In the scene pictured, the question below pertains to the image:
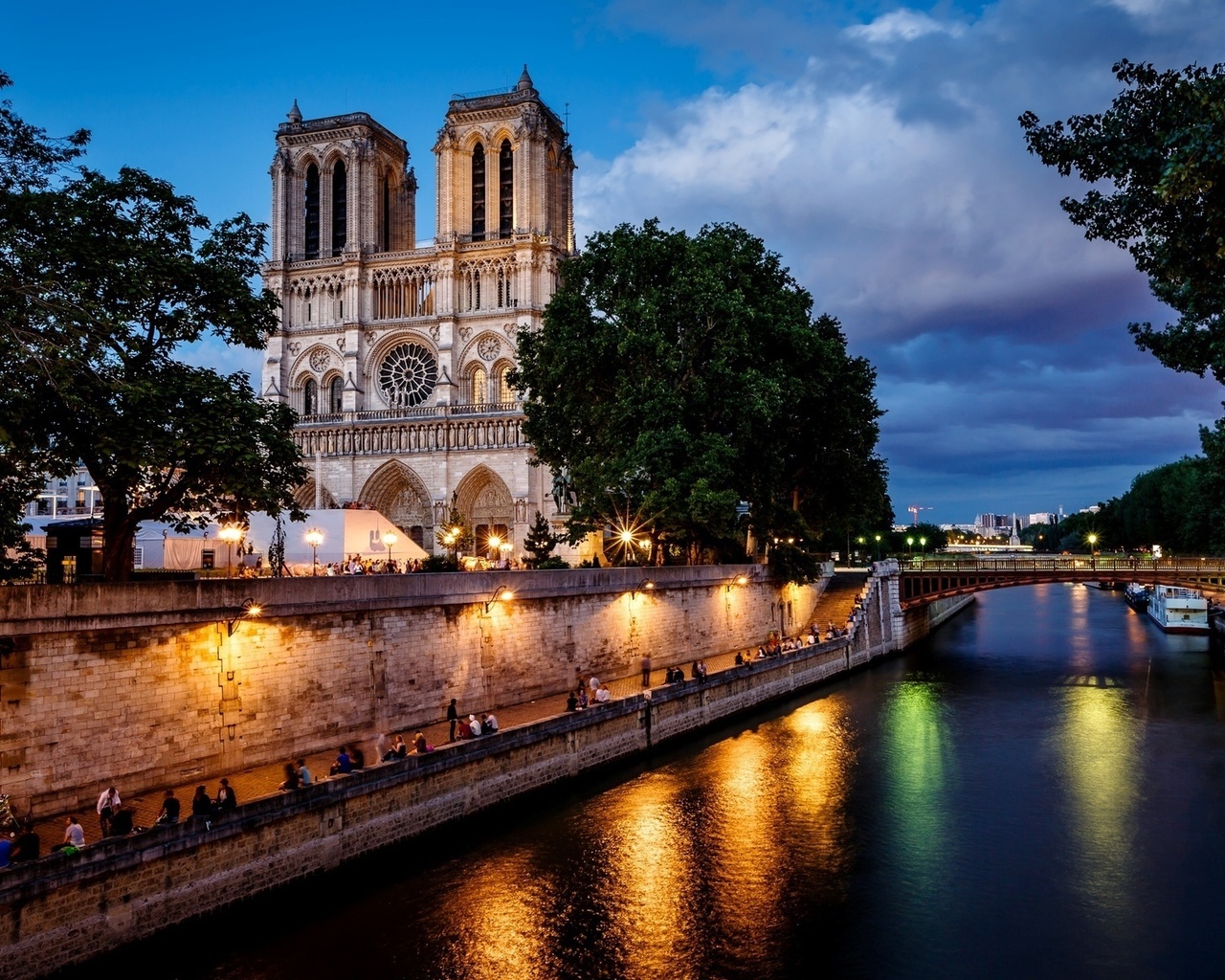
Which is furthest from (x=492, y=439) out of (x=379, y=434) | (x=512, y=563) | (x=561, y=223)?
(x=512, y=563)

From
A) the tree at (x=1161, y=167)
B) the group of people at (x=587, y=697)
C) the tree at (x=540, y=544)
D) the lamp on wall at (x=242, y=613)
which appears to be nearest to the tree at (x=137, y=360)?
the lamp on wall at (x=242, y=613)

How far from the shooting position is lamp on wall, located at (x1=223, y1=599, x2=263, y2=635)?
17062 mm

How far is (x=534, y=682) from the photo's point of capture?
25.8 meters

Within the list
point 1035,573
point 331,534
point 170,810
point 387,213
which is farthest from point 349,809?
point 387,213

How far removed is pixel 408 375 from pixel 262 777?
47.4m

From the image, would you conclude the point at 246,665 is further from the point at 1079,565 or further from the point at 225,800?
the point at 1079,565

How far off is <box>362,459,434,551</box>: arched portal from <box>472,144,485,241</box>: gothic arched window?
52.9ft

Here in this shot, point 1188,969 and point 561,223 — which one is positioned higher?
point 561,223

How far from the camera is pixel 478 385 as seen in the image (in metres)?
60.7

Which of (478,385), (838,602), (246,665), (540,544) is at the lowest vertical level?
(838,602)

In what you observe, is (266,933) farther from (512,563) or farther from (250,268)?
(512,563)

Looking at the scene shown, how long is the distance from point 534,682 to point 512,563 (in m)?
10.1

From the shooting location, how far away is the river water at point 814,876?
13.5 metres

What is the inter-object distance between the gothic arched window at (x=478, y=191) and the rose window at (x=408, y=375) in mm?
8640
